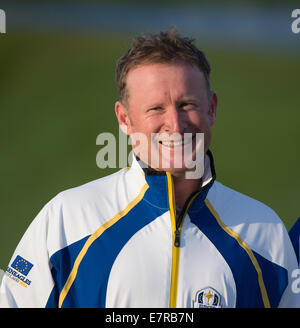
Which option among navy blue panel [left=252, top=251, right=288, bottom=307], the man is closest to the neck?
the man

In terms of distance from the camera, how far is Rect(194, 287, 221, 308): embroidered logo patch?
8.55 ft

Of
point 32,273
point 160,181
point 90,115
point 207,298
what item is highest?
point 90,115

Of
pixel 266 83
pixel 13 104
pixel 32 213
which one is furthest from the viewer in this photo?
pixel 266 83

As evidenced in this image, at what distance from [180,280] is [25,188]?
7029 mm

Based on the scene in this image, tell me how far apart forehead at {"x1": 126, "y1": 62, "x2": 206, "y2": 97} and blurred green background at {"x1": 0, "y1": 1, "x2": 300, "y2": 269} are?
4781mm

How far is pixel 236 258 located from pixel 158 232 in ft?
1.07

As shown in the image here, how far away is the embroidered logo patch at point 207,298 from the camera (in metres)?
2.61

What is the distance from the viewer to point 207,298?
261 cm

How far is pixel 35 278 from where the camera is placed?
2623 millimetres

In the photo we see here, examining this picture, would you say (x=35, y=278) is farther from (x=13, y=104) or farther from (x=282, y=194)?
(x=13, y=104)

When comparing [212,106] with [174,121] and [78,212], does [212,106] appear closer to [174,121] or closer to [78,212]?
[174,121]

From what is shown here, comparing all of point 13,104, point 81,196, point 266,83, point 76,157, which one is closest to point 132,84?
point 81,196

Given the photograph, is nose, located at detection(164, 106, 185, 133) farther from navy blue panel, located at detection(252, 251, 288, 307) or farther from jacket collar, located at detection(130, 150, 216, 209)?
navy blue panel, located at detection(252, 251, 288, 307)

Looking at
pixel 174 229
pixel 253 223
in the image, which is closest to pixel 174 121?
pixel 174 229
